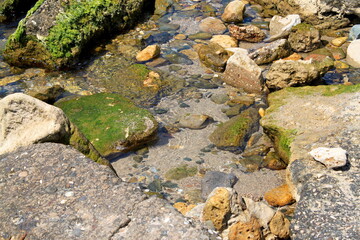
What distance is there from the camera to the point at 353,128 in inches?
204

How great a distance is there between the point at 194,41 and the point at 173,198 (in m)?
4.58

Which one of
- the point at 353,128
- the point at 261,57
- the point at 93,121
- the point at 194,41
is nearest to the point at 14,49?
the point at 93,121

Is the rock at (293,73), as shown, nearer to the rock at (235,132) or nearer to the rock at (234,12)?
the rock at (235,132)

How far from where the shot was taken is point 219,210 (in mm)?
3992

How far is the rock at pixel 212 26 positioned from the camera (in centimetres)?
929

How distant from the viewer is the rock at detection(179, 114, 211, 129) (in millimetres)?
6410

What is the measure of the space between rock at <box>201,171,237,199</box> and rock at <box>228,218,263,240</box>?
116 cm

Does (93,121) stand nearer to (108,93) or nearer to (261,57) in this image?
(108,93)

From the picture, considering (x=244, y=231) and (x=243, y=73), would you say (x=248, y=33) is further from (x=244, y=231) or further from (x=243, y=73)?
(x=244, y=231)

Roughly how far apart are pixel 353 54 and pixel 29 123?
5.96 metres

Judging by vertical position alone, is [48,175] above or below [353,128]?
above

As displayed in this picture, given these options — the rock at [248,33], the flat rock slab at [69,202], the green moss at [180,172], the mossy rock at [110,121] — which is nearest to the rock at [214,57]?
the rock at [248,33]

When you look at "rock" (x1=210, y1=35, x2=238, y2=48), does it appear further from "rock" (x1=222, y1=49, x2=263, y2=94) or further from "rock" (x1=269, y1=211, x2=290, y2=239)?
"rock" (x1=269, y1=211, x2=290, y2=239)

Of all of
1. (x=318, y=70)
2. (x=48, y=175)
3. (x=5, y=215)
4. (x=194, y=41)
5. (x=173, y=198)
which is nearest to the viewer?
(x=5, y=215)
